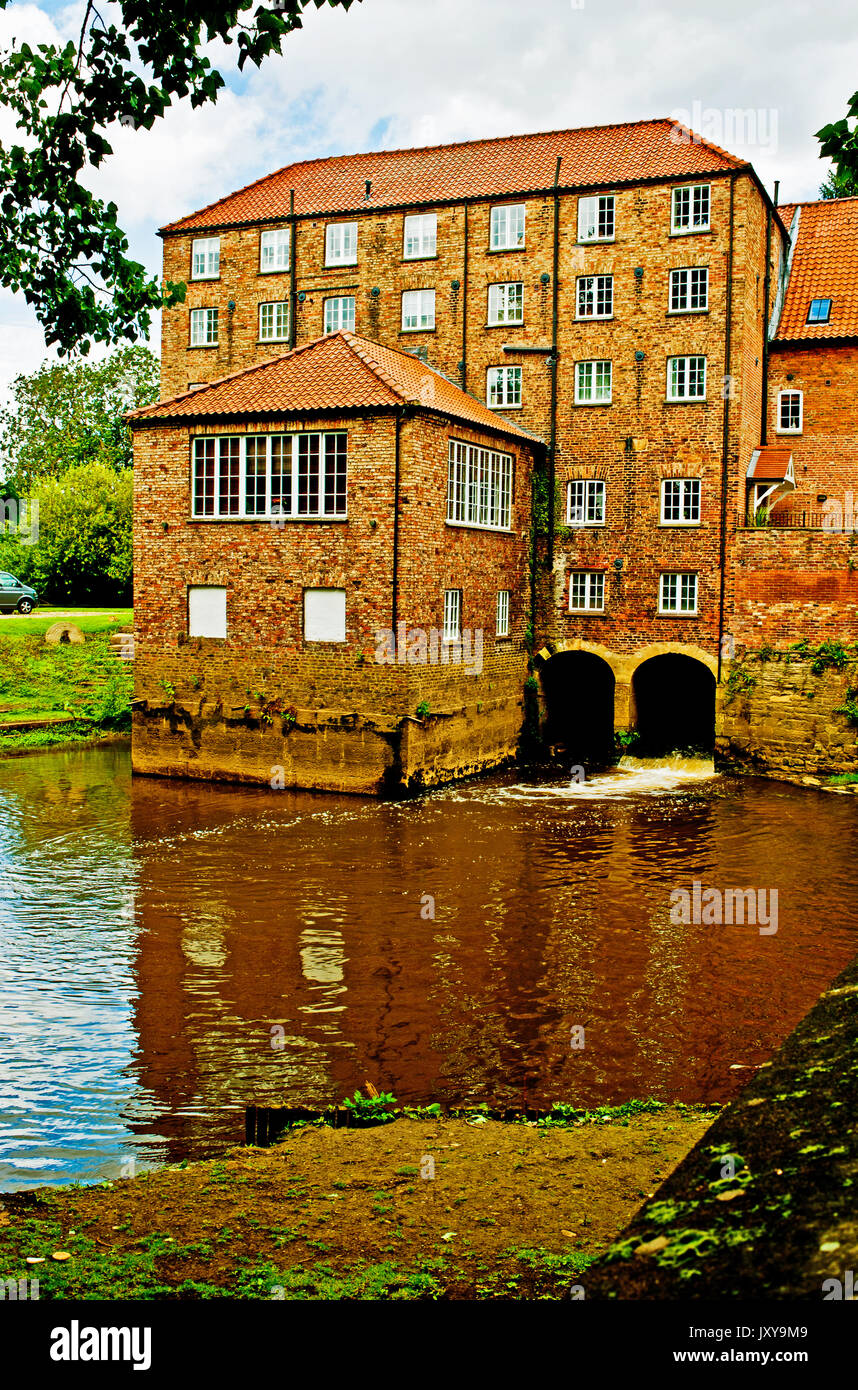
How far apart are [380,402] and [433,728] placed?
22.0 ft

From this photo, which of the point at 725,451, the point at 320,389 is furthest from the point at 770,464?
the point at 320,389

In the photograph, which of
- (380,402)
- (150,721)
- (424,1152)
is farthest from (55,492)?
(424,1152)

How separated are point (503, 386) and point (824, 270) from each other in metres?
9.63

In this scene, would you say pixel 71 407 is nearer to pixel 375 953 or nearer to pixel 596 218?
pixel 596 218

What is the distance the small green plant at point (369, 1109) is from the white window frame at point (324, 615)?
16.1 m

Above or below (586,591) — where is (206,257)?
above

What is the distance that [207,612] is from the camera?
1024 inches

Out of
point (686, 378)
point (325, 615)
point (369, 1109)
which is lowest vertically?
point (369, 1109)

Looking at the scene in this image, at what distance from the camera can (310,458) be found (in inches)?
974

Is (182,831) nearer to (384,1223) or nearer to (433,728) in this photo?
(433,728)

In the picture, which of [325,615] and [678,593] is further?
[678,593]

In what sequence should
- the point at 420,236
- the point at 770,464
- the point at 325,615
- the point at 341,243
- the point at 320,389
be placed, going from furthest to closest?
the point at 341,243 → the point at 420,236 → the point at 770,464 → the point at 320,389 → the point at 325,615

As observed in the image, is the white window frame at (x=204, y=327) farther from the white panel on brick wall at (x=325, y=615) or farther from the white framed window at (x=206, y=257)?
the white panel on brick wall at (x=325, y=615)

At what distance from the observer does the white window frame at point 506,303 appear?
104 ft
